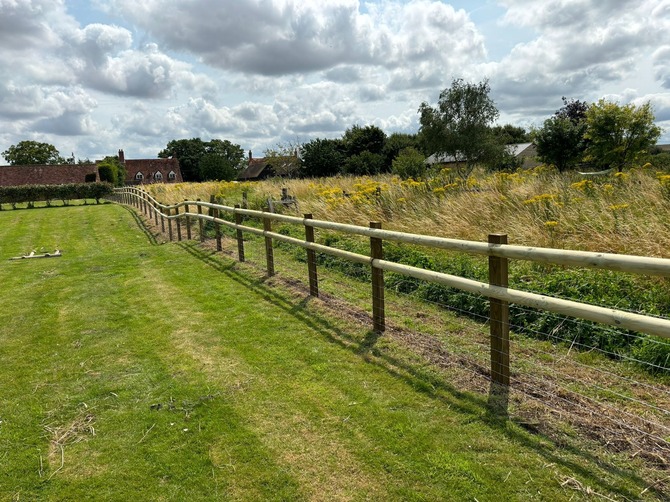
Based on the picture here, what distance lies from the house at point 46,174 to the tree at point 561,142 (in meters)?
46.6

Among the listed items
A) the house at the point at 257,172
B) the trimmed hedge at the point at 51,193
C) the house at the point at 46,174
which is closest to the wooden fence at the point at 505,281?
the trimmed hedge at the point at 51,193

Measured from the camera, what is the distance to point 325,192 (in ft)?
45.3

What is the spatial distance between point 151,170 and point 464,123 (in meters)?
70.2

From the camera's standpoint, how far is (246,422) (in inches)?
136

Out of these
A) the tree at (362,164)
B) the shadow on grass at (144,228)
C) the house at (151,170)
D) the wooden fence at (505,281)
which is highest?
the house at (151,170)

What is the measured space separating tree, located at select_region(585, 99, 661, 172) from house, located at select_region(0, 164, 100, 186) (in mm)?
49772

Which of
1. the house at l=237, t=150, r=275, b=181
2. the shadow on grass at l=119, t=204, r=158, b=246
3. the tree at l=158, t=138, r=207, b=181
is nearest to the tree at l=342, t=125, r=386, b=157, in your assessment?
the house at l=237, t=150, r=275, b=181

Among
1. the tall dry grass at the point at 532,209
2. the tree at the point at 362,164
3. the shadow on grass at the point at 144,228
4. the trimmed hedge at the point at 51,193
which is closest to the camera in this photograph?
the tall dry grass at the point at 532,209

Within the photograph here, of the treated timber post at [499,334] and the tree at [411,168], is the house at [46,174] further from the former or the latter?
the treated timber post at [499,334]

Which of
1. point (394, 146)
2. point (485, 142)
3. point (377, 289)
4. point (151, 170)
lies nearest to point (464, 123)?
point (485, 142)

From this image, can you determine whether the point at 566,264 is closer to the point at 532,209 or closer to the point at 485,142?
the point at 532,209

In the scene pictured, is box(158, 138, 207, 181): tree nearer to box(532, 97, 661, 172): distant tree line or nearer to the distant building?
the distant building

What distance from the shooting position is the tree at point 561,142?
105 feet

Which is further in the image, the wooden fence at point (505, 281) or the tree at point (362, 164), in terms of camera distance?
the tree at point (362, 164)
